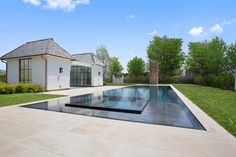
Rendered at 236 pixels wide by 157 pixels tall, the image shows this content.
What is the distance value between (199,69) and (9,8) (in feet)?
89.1

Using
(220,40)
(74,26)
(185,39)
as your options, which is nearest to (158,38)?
(185,39)

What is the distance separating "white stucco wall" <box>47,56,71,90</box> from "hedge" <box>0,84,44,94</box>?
1216 mm

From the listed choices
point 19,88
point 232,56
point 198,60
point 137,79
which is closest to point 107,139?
point 19,88

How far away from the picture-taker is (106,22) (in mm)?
16312

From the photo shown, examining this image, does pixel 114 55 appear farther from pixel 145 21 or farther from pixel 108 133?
pixel 108 133

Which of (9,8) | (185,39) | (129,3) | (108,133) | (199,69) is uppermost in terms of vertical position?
(185,39)

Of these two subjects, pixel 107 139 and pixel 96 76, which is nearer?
pixel 107 139

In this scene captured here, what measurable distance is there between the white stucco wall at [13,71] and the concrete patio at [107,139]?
1303 centimetres

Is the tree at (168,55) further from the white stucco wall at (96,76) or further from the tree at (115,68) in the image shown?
the white stucco wall at (96,76)

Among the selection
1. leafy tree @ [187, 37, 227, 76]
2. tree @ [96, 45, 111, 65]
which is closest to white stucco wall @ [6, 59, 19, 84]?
leafy tree @ [187, 37, 227, 76]

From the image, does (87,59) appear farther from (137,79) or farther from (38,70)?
(137,79)

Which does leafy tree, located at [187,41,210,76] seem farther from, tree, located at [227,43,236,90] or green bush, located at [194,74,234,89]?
tree, located at [227,43,236,90]

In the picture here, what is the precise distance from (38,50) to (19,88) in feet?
13.5

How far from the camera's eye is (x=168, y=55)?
32375 mm
